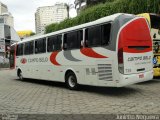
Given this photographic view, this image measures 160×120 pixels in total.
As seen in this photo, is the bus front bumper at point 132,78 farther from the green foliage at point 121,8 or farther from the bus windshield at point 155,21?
the green foliage at point 121,8

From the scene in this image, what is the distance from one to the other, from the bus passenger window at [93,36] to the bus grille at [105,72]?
3.01ft

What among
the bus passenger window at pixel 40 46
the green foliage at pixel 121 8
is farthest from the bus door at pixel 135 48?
the green foliage at pixel 121 8

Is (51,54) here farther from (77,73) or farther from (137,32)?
(137,32)

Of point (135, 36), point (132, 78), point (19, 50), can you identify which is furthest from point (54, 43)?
point (19, 50)

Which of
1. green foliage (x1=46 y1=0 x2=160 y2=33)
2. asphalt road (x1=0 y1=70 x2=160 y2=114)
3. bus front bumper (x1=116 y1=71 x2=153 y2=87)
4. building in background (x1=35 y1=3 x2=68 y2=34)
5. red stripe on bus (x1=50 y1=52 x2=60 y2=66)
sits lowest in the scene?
asphalt road (x1=0 y1=70 x2=160 y2=114)

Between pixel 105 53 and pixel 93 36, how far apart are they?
3.47 feet

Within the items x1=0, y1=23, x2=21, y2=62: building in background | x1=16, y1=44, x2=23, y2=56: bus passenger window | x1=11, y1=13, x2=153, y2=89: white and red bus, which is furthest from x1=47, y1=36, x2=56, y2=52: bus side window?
x1=0, y1=23, x2=21, y2=62: building in background

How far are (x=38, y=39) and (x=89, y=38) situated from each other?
5201 mm

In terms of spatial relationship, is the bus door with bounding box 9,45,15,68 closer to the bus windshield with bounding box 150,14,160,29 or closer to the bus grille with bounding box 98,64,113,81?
the bus windshield with bounding box 150,14,160,29

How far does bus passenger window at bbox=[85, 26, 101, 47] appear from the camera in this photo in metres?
11.2

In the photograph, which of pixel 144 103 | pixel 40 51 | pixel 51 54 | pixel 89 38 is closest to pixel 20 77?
pixel 40 51

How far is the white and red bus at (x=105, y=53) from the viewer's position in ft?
34.1

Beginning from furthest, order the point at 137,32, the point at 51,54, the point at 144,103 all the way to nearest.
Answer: the point at 51,54, the point at 137,32, the point at 144,103

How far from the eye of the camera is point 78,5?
57.6m
